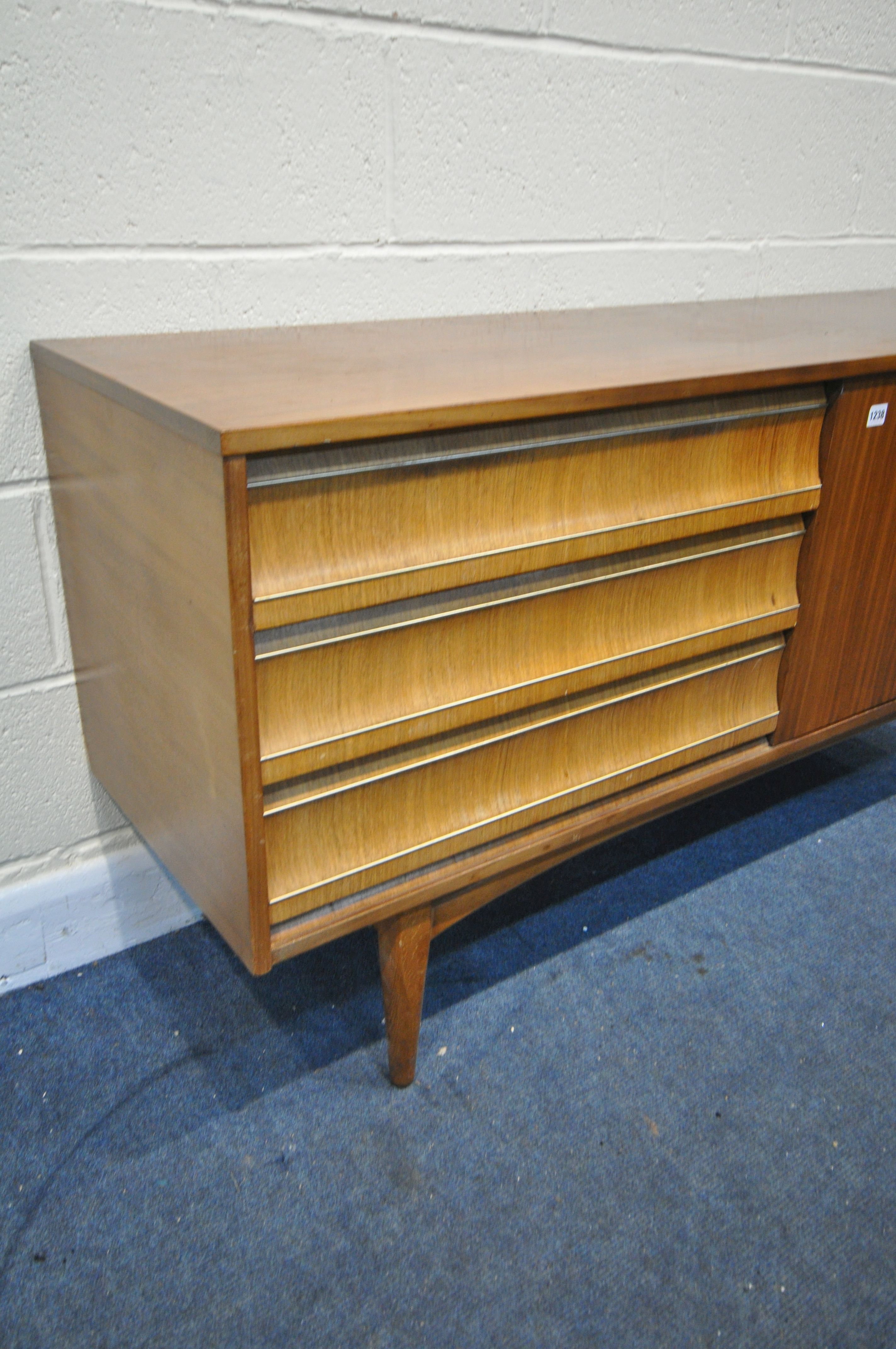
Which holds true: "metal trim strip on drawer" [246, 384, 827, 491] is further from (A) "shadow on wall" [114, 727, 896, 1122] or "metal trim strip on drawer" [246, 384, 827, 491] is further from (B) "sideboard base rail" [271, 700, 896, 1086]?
(A) "shadow on wall" [114, 727, 896, 1122]

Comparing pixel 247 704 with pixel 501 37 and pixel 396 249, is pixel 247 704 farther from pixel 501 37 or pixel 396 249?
pixel 501 37

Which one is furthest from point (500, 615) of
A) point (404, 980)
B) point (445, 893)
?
point (404, 980)

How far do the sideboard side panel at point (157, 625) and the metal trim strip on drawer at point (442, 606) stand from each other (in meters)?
0.05

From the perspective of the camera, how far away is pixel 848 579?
3.81 ft

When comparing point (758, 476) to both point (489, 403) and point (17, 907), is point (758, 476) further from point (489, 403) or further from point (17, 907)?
point (17, 907)

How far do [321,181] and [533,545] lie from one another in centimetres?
56

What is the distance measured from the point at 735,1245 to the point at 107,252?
3.67 ft

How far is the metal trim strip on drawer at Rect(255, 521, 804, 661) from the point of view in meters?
0.75

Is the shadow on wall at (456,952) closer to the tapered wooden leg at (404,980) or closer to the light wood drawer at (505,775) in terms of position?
the tapered wooden leg at (404,980)

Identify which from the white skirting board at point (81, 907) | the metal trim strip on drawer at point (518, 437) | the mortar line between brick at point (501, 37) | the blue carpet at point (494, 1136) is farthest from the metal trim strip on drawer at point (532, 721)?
the mortar line between brick at point (501, 37)

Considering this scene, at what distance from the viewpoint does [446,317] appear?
129 cm

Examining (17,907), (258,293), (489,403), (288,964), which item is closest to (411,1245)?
(288,964)

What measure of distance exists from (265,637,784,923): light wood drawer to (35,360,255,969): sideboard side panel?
0.06 metres

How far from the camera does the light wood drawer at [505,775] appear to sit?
2.75 ft
